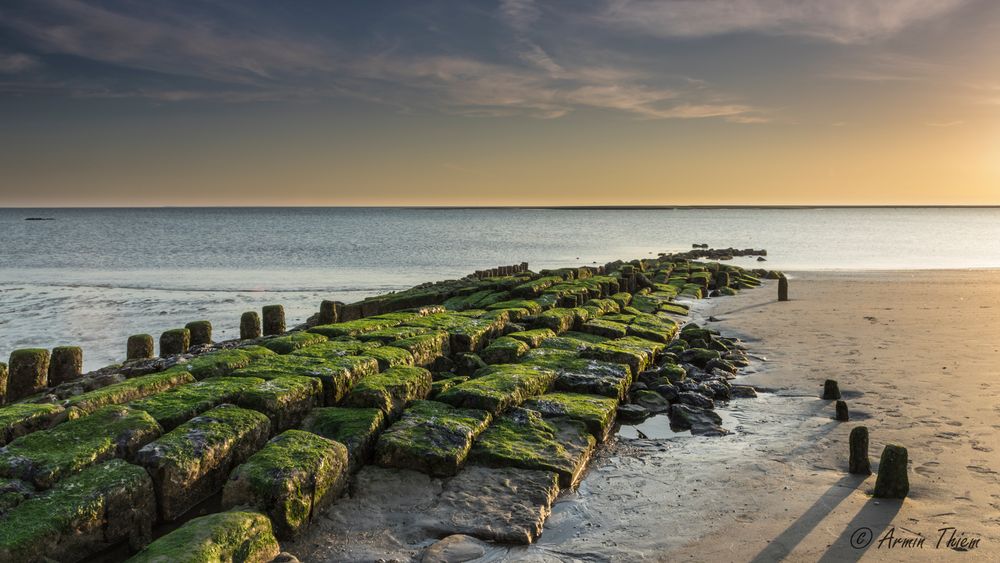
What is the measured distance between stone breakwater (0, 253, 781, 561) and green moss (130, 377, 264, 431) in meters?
0.02

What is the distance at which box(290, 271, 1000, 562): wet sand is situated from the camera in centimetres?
590

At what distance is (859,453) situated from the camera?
7.43 m

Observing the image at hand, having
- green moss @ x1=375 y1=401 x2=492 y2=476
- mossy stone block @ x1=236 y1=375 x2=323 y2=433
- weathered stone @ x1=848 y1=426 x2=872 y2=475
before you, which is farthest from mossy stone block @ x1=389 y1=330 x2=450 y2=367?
weathered stone @ x1=848 y1=426 x2=872 y2=475

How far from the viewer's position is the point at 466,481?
7.02m

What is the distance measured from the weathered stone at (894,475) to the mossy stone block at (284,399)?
6.32 metres

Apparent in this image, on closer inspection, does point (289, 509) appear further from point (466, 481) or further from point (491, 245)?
point (491, 245)

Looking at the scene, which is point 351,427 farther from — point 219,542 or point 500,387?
point 219,542

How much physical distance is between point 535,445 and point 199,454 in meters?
3.67

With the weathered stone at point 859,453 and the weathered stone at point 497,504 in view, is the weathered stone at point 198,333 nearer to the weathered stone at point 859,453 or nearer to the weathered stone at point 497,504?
the weathered stone at point 497,504

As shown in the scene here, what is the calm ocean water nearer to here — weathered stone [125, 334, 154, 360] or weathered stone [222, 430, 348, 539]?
weathered stone [125, 334, 154, 360]

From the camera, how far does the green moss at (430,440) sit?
716cm

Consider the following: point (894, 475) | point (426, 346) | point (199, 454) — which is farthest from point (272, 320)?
point (894, 475)

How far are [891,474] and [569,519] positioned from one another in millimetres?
3352
